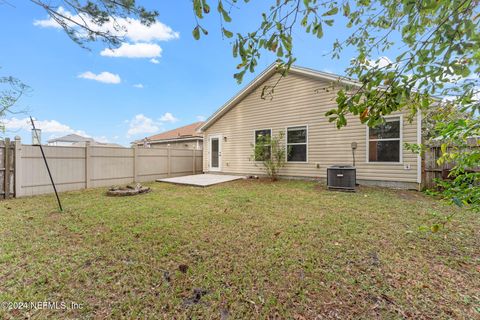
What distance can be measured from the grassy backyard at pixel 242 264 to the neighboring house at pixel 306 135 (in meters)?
2.83

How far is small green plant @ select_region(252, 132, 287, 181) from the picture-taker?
8815 mm

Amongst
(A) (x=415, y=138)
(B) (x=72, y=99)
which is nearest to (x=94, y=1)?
(A) (x=415, y=138)

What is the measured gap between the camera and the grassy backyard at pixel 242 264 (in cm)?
175

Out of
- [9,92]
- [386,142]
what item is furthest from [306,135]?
[9,92]

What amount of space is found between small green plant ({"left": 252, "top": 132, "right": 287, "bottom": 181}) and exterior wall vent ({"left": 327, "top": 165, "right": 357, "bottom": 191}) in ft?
7.94

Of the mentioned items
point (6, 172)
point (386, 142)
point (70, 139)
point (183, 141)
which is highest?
point (70, 139)

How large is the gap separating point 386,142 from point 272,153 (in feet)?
13.2

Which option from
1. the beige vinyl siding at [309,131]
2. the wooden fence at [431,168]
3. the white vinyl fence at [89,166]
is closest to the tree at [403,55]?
the beige vinyl siding at [309,131]

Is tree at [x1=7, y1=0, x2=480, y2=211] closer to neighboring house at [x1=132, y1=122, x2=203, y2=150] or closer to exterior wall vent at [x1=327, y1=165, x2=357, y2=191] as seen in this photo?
exterior wall vent at [x1=327, y1=165, x2=357, y2=191]

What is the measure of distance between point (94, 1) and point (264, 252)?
→ 446 cm

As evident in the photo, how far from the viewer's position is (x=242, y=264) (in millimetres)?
2363

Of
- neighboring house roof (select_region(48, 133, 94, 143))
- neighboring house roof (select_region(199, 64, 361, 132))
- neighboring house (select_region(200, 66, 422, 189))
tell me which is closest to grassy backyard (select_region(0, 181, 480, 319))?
neighboring house (select_region(200, 66, 422, 189))

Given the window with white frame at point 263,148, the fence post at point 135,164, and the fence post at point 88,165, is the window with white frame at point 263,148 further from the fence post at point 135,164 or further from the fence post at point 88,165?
the fence post at point 88,165

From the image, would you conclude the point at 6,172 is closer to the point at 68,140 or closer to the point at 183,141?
the point at 183,141
